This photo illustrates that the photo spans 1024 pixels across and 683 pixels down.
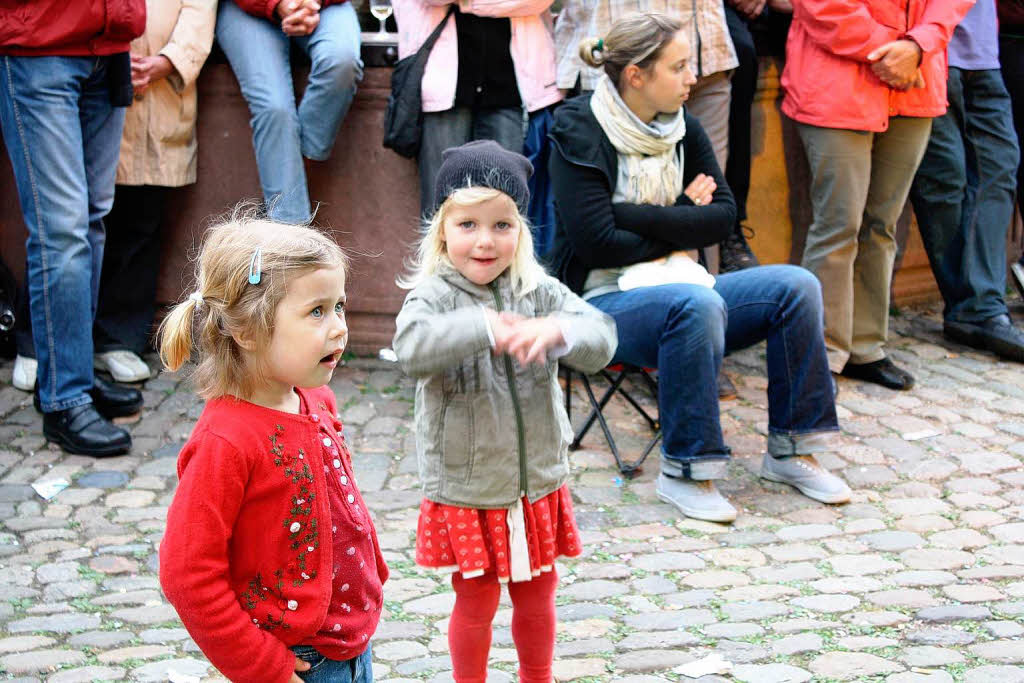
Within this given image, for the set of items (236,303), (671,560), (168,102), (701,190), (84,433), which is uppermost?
(168,102)

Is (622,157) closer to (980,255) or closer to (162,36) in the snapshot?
(162,36)

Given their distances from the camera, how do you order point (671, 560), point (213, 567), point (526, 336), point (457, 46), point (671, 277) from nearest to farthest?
point (213, 567), point (526, 336), point (671, 560), point (671, 277), point (457, 46)

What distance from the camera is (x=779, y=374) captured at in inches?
183

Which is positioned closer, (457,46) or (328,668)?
(328,668)

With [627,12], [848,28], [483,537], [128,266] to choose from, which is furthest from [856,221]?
[128,266]

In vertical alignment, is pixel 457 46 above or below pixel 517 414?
above

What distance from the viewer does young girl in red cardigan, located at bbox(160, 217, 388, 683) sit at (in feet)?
6.88

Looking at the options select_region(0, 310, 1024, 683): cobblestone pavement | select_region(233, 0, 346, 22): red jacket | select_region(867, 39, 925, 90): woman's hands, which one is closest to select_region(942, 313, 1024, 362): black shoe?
select_region(0, 310, 1024, 683): cobblestone pavement

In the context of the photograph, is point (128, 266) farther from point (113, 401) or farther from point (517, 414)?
point (517, 414)

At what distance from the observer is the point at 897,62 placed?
539 cm

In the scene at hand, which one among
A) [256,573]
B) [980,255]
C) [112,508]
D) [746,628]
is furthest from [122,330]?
[980,255]

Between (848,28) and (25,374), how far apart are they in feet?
13.5

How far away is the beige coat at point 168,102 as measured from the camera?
5445 millimetres

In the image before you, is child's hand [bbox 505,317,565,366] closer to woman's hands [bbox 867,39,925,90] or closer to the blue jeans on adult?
the blue jeans on adult
